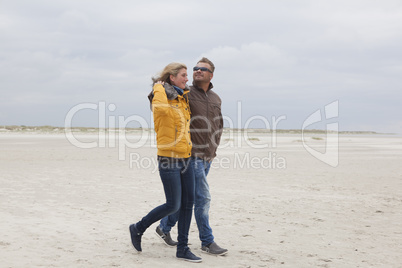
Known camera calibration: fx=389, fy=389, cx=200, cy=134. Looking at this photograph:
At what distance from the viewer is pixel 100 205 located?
7.43 metres

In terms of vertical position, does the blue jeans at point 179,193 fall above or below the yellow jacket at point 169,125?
below

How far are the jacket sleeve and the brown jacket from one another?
0.62 m

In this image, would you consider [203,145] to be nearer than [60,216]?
Yes

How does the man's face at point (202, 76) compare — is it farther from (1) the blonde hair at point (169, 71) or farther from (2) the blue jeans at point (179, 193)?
(2) the blue jeans at point (179, 193)

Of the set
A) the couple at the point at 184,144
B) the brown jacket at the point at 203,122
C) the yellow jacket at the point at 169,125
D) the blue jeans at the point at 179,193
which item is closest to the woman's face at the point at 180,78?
the couple at the point at 184,144

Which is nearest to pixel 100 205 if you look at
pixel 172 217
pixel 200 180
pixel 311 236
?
pixel 172 217

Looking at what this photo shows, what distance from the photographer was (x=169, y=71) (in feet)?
14.4

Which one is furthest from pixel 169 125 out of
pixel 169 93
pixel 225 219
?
pixel 225 219

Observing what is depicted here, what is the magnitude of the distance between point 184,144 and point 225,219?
8.96 feet

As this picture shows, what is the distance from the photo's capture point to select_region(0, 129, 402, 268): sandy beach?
454 centimetres

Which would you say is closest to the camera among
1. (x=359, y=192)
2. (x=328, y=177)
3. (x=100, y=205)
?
(x=100, y=205)

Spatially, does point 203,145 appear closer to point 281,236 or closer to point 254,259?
point 254,259

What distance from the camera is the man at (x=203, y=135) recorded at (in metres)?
4.70

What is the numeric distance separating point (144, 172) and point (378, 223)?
7766mm
